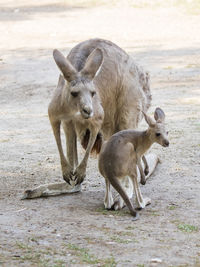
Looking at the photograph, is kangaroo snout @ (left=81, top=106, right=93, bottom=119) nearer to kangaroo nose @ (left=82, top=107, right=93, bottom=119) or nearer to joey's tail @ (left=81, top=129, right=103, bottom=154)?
kangaroo nose @ (left=82, top=107, right=93, bottom=119)

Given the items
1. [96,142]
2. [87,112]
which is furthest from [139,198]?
[96,142]

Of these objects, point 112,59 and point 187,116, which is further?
point 187,116

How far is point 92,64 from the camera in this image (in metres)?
5.03

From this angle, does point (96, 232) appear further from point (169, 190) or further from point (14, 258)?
point (169, 190)

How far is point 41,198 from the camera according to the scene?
5285mm

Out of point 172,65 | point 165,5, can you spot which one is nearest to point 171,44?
point 172,65

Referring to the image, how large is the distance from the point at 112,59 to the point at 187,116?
9.22 ft

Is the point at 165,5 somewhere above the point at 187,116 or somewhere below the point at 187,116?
below

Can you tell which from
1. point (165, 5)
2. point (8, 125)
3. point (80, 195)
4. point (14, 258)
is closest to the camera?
point (14, 258)

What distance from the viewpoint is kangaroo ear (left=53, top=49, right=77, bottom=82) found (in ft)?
16.2

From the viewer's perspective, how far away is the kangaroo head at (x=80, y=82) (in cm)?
485

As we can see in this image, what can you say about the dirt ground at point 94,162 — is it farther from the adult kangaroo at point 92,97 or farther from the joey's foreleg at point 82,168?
the adult kangaroo at point 92,97

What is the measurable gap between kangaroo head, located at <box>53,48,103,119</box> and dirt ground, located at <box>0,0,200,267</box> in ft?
2.62

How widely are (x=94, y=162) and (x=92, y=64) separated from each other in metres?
1.78
